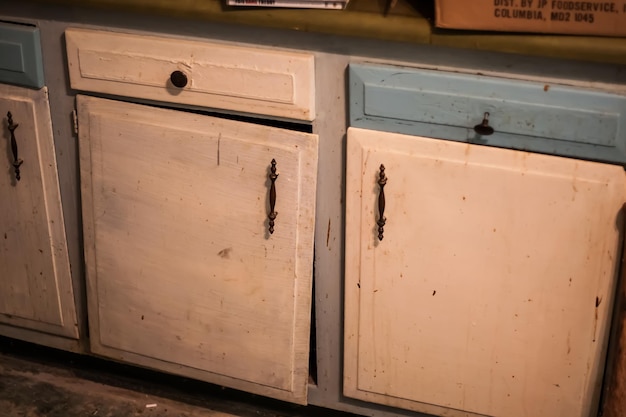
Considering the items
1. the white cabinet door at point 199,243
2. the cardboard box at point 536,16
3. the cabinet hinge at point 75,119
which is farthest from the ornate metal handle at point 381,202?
the cabinet hinge at point 75,119

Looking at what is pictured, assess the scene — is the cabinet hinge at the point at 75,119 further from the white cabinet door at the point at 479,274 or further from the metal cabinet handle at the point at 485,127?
the metal cabinet handle at the point at 485,127

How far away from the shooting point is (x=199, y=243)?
5.48 ft

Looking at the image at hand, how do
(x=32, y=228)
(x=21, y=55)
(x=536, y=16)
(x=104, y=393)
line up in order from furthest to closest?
1. (x=104, y=393)
2. (x=32, y=228)
3. (x=21, y=55)
4. (x=536, y=16)

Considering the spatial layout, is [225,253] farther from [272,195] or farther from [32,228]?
[32,228]

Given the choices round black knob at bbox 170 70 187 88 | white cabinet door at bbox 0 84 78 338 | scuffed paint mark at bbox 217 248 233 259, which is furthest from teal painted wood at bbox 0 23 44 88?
scuffed paint mark at bbox 217 248 233 259

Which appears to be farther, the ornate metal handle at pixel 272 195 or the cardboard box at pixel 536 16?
the ornate metal handle at pixel 272 195

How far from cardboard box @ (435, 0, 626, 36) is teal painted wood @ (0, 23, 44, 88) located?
2.55ft

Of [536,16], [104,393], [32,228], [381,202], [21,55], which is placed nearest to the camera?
[536,16]

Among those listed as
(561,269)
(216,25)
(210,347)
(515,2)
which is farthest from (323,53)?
(210,347)

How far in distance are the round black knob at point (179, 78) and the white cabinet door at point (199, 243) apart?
2.4 inches

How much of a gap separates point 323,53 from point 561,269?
1.80ft

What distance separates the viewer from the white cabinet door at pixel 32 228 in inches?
66.7

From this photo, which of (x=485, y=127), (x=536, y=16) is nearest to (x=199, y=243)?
(x=485, y=127)

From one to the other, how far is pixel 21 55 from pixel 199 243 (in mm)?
495
